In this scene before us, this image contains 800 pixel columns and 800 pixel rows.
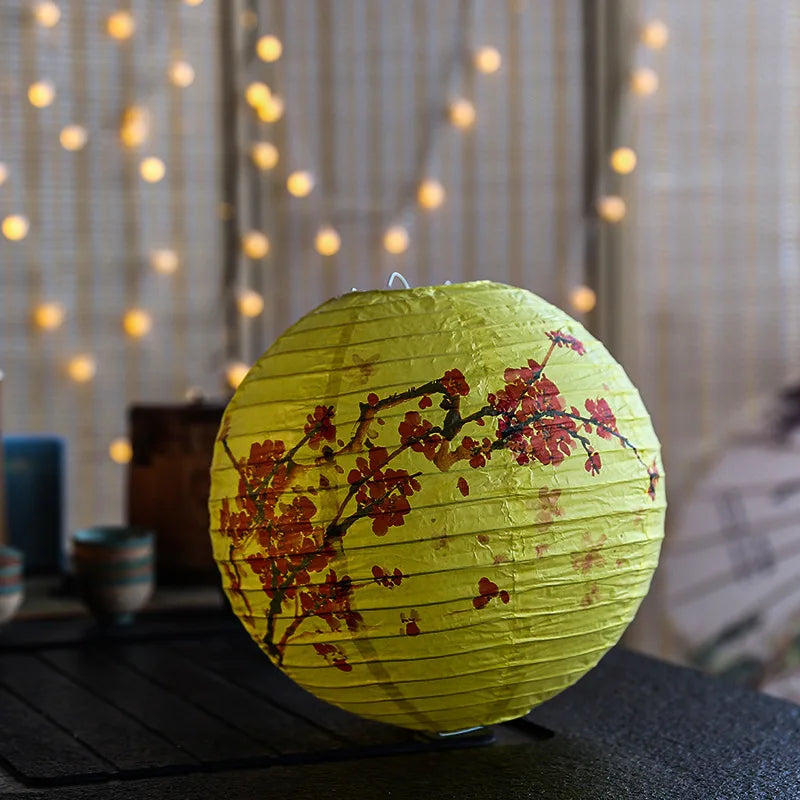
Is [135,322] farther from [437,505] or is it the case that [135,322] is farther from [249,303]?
[437,505]

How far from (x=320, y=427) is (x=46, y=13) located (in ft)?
4.31

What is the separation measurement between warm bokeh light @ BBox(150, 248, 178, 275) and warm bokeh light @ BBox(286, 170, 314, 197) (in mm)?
198

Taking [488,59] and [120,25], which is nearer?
[120,25]

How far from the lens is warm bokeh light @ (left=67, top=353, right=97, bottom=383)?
6.17ft

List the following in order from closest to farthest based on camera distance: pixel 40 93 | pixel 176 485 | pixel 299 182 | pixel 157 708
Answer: pixel 157 708
pixel 176 485
pixel 40 93
pixel 299 182

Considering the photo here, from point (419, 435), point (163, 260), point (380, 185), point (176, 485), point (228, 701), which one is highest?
point (380, 185)

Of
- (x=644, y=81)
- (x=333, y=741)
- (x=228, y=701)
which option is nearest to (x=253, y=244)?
(x=644, y=81)

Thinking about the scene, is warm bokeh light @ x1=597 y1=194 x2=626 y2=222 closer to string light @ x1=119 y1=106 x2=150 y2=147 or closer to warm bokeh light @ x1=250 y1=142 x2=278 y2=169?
warm bokeh light @ x1=250 y1=142 x2=278 y2=169

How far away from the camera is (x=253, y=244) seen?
6.37 feet

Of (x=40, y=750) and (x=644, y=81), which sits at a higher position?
(x=644, y=81)

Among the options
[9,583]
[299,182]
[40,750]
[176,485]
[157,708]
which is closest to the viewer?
[40,750]

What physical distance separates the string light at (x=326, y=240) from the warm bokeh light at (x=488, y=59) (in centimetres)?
33

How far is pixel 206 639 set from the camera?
116 centimetres

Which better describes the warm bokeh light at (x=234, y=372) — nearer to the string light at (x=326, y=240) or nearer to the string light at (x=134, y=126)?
the string light at (x=326, y=240)
